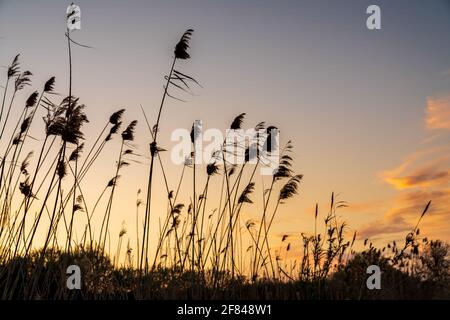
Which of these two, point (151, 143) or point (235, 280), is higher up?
point (151, 143)

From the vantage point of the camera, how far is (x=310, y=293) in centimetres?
648

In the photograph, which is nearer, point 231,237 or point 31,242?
point 31,242

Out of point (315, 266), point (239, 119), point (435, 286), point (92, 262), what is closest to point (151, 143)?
point (239, 119)

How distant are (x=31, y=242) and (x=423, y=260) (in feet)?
17.9

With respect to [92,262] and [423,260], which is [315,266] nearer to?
[423,260]

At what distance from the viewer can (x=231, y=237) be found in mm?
7586

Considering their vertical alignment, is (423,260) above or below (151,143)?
below

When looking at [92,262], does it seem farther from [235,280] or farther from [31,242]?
[235,280]
